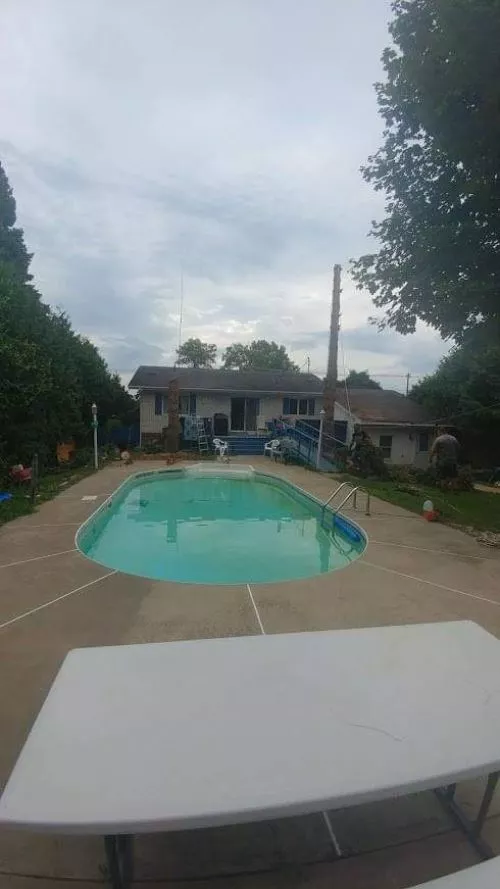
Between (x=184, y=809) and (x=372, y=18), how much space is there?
1122 centimetres

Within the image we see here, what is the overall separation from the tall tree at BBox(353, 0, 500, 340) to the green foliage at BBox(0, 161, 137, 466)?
8.30 m

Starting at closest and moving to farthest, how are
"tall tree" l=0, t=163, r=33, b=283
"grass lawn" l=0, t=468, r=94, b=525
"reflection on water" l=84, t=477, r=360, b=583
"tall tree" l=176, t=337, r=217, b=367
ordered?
1. "reflection on water" l=84, t=477, r=360, b=583
2. "grass lawn" l=0, t=468, r=94, b=525
3. "tall tree" l=0, t=163, r=33, b=283
4. "tall tree" l=176, t=337, r=217, b=367

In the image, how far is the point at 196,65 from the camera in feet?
28.9

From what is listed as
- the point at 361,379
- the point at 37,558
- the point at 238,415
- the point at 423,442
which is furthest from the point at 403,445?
the point at 361,379

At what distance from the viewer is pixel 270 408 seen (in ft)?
70.5

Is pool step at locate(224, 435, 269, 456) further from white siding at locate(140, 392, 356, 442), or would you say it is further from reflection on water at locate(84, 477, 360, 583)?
reflection on water at locate(84, 477, 360, 583)

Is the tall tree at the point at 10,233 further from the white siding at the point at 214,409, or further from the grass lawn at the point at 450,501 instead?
the grass lawn at the point at 450,501

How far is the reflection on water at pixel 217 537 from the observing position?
6.95 m

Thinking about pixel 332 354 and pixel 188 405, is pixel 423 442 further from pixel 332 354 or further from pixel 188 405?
pixel 188 405

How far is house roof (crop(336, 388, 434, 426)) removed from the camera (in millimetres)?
19094

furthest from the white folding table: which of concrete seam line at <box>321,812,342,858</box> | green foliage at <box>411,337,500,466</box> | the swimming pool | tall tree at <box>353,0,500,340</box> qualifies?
green foliage at <box>411,337,500,466</box>

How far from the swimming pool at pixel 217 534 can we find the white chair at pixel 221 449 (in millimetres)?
3011

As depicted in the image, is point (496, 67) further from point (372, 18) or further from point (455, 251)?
point (372, 18)

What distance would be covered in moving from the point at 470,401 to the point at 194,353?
3256cm
